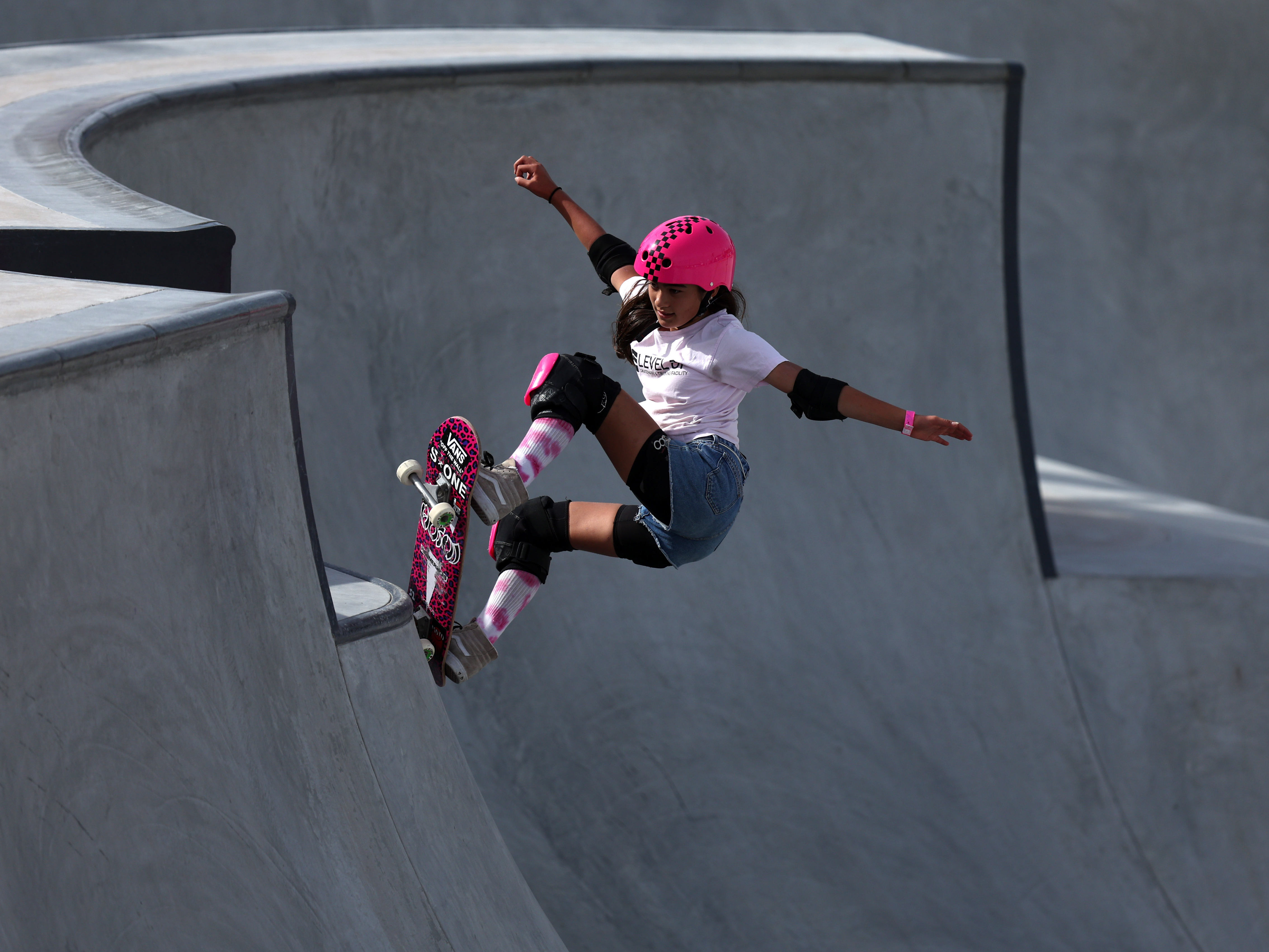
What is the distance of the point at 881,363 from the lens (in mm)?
8758

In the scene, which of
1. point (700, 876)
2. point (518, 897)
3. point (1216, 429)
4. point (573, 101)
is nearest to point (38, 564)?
point (518, 897)

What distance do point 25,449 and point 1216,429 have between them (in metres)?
14.2

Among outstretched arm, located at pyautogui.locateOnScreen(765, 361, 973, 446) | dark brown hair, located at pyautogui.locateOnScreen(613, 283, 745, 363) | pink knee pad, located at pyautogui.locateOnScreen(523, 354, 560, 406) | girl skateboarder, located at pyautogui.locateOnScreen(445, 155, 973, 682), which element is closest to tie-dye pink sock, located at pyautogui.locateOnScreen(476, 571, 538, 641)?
girl skateboarder, located at pyautogui.locateOnScreen(445, 155, 973, 682)

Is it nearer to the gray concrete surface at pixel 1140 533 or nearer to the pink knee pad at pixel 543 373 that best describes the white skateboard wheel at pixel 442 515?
the pink knee pad at pixel 543 373

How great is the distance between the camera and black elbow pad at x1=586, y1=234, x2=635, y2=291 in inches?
184

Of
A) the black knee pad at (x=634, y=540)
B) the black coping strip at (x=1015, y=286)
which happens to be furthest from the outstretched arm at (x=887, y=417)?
the black coping strip at (x=1015, y=286)

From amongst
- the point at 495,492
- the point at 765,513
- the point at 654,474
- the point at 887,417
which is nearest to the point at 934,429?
the point at 887,417

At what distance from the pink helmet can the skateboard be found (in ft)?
2.77

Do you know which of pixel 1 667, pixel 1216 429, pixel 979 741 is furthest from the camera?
pixel 1216 429

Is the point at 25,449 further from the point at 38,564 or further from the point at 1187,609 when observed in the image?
the point at 1187,609

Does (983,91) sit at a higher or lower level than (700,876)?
higher

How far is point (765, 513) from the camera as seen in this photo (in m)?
7.93

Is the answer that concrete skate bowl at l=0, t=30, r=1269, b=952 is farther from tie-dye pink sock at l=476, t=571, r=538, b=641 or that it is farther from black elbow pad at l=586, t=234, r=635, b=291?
black elbow pad at l=586, t=234, r=635, b=291

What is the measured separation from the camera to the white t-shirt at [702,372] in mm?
4207
